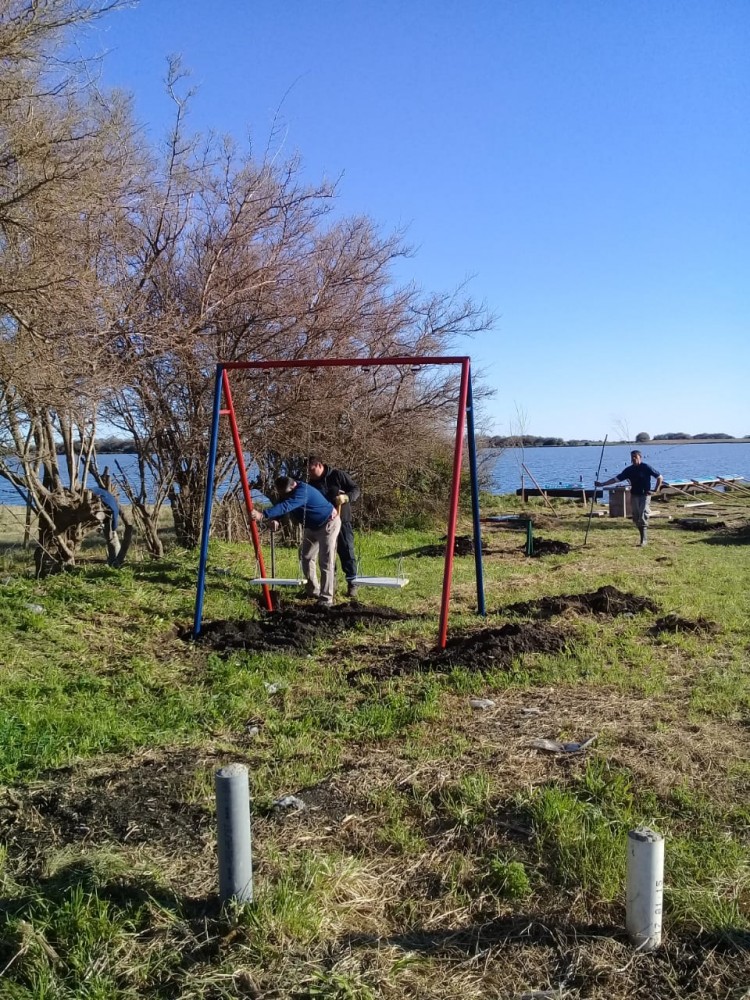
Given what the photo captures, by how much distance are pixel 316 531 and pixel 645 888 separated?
22.8 feet

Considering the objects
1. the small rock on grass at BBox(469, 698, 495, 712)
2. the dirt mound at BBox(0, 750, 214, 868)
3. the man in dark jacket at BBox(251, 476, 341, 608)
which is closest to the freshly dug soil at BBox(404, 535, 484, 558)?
the man in dark jacket at BBox(251, 476, 341, 608)

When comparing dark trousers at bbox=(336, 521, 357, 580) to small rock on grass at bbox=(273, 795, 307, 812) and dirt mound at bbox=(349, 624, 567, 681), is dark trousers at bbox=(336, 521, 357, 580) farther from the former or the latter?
small rock on grass at bbox=(273, 795, 307, 812)

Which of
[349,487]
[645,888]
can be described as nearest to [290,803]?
[645,888]

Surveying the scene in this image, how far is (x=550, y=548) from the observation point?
1590cm

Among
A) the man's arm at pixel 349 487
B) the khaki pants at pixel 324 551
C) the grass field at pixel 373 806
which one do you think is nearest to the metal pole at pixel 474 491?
the grass field at pixel 373 806

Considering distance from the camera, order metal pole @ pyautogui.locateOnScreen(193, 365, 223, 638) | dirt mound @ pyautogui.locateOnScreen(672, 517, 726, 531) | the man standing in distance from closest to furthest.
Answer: metal pole @ pyautogui.locateOnScreen(193, 365, 223, 638)
the man standing in distance
dirt mound @ pyautogui.locateOnScreen(672, 517, 726, 531)

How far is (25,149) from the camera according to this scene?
24.7ft

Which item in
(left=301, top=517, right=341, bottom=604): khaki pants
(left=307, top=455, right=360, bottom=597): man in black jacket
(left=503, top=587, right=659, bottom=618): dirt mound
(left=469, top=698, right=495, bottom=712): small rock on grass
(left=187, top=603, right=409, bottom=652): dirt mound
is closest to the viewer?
(left=469, top=698, right=495, bottom=712): small rock on grass

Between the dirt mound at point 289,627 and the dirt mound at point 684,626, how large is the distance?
8.82ft

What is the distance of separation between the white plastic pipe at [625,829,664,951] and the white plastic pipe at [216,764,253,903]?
1491 mm

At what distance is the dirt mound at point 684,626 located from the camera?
8414 mm

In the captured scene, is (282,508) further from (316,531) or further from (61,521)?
(61,521)

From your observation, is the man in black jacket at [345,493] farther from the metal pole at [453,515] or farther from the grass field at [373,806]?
the metal pole at [453,515]

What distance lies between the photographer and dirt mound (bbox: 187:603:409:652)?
8086 mm
